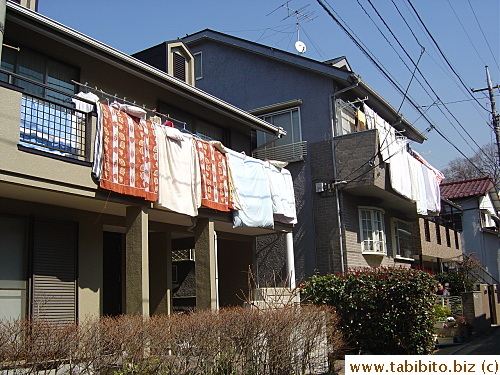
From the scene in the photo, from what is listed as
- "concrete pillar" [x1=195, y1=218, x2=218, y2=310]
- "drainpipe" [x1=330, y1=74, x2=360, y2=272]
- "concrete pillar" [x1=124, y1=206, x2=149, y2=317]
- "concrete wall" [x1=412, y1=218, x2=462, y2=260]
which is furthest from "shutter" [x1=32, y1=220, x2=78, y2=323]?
"concrete wall" [x1=412, y1=218, x2=462, y2=260]

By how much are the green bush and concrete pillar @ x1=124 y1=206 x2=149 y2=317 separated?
4.89 metres

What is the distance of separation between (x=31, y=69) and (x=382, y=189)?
11640mm

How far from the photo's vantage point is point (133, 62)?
12438 mm

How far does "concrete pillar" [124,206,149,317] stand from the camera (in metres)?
10.3

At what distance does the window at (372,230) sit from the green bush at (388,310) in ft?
17.5

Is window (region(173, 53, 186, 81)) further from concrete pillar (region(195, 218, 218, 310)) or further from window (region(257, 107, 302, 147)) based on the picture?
concrete pillar (region(195, 218, 218, 310))

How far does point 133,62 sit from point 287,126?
8180 mm

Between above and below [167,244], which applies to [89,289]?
below

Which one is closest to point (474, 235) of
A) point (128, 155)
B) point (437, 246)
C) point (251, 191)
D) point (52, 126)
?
point (437, 246)

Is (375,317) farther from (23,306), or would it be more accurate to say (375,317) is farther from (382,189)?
(23,306)

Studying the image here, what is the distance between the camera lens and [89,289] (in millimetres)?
11266

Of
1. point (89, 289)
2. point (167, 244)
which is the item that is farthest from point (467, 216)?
point (89, 289)

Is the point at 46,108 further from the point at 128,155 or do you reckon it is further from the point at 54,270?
the point at 54,270

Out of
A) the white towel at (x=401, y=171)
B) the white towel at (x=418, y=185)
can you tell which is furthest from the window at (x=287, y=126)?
the white towel at (x=418, y=185)
